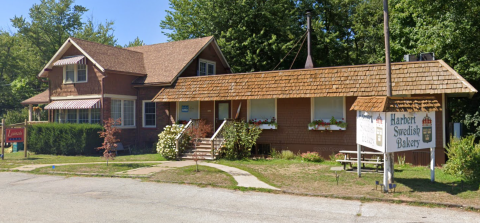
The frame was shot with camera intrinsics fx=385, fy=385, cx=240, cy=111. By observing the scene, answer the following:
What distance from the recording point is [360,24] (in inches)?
1297

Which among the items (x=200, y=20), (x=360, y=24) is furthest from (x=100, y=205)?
(x=360, y=24)

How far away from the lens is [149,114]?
22.7 metres

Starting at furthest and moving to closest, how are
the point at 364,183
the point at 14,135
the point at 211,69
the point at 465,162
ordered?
the point at 211,69, the point at 14,135, the point at 465,162, the point at 364,183

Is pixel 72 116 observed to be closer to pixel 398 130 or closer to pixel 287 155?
pixel 287 155

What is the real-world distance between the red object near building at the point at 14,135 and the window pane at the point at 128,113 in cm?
521

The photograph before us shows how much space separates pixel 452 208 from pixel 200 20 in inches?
1037

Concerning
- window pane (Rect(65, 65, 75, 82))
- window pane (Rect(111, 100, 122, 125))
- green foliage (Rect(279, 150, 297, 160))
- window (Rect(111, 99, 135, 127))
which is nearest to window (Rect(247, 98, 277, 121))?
green foliage (Rect(279, 150, 297, 160))

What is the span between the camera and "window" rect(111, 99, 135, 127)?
22.1 meters

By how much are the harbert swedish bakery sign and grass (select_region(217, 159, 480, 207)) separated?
1115 millimetres

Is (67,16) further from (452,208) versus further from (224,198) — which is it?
(452,208)

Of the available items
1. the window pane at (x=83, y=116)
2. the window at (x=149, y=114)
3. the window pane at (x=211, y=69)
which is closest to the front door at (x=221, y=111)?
the window at (x=149, y=114)

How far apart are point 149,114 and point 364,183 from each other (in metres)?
14.9

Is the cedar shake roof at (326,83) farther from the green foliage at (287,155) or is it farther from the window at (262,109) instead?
the green foliage at (287,155)

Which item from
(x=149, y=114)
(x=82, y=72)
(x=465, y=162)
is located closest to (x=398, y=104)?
(x=465, y=162)
